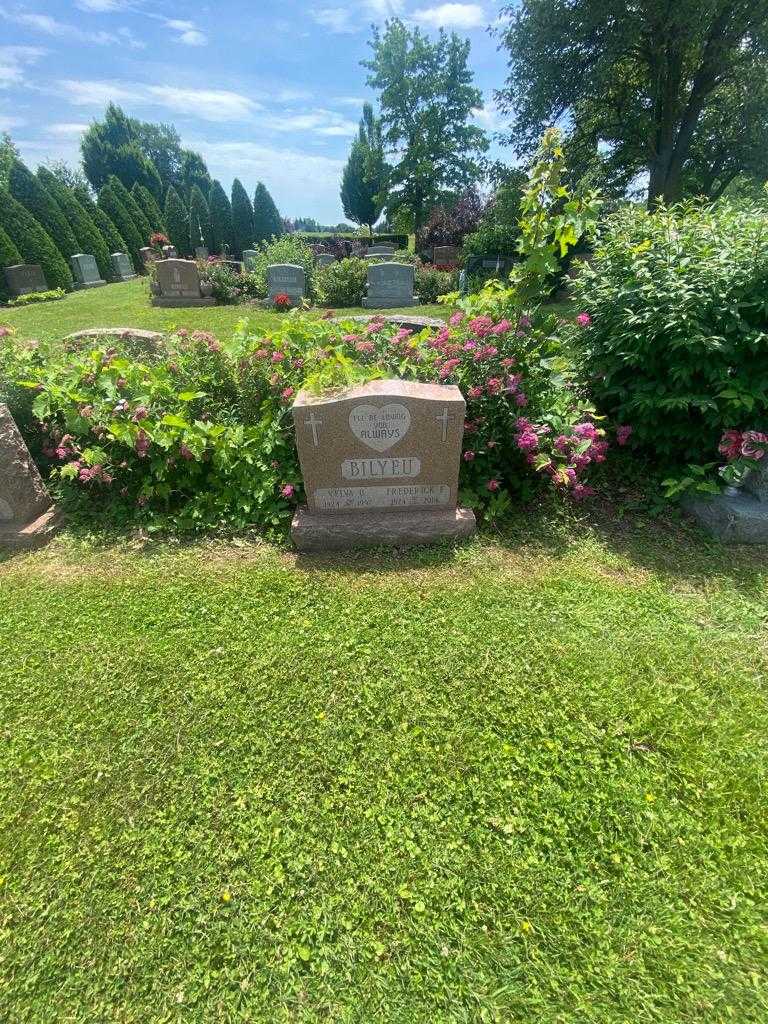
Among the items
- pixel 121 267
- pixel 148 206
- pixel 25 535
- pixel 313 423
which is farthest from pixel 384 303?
pixel 148 206

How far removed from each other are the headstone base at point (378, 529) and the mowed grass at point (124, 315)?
797 cm

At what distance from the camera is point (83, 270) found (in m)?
19.4

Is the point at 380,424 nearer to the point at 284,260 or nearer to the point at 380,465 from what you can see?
the point at 380,465

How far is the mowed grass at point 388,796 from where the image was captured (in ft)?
5.17

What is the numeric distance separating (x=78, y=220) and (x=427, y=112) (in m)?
24.2

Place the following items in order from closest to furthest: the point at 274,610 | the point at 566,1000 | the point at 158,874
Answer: the point at 566,1000 < the point at 158,874 < the point at 274,610

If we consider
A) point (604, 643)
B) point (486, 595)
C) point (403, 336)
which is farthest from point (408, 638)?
point (403, 336)

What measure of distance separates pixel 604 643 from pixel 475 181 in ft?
124

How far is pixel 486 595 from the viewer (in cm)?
309

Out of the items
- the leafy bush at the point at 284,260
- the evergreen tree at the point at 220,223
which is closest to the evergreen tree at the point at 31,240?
the leafy bush at the point at 284,260

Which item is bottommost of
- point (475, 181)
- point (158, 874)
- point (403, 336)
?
point (158, 874)

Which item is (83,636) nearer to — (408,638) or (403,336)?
(408,638)

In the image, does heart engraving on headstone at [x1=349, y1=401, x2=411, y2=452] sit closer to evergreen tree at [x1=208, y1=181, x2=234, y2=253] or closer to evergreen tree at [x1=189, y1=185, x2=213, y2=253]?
evergreen tree at [x1=208, y1=181, x2=234, y2=253]

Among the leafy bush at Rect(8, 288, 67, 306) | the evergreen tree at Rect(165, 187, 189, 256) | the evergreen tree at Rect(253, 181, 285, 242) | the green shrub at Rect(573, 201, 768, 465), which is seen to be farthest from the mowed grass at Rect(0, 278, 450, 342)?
the evergreen tree at Rect(253, 181, 285, 242)
